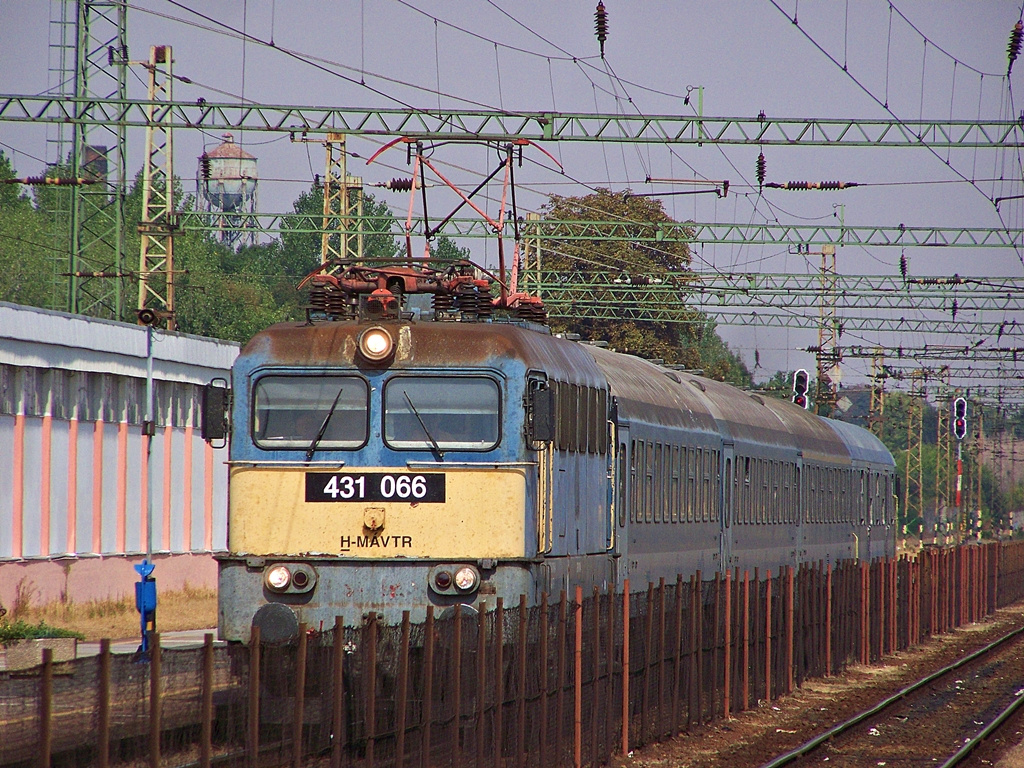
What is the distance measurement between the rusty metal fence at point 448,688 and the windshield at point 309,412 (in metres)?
1.87

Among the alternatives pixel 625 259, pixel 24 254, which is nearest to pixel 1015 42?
pixel 625 259

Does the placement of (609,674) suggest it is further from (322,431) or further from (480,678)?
(322,431)

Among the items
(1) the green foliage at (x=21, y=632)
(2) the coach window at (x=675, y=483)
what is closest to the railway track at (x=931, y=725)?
(2) the coach window at (x=675, y=483)

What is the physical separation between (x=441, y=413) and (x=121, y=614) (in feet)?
45.6

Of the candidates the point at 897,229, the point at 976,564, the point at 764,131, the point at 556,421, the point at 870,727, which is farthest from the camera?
the point at 897,229

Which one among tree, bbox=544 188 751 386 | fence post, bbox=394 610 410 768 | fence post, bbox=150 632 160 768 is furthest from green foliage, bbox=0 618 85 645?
tree, bbox=544 188 751 386

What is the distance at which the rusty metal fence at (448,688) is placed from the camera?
22.8ft

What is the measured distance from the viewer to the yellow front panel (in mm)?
12422

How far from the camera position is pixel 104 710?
271 inches

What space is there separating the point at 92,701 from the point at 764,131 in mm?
23188

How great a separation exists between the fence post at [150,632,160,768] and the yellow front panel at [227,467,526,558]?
16.4 feet

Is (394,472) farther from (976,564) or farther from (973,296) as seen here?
(973,296)

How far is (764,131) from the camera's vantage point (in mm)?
28469

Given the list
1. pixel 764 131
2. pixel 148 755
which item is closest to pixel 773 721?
pixel 148 755
